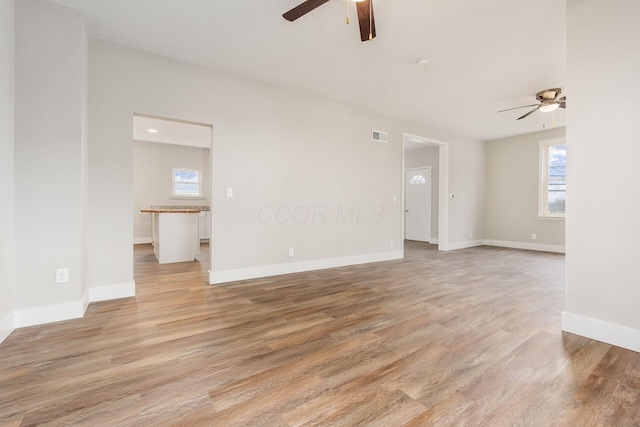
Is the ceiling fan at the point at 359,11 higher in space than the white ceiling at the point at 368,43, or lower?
lower

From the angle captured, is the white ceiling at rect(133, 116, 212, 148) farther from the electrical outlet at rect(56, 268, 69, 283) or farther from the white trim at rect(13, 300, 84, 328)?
the white trim at rect(13, 300, 84, 328)

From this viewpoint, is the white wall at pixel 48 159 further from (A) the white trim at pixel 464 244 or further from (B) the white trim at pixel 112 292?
(A) the white trim at pixel 464 244

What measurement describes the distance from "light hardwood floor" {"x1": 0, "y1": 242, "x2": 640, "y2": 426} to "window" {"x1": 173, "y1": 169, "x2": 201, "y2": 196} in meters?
5.19

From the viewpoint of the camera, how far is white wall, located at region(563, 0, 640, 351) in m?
1.86

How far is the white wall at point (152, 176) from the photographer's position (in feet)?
22.9

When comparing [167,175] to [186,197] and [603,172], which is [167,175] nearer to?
[186,197]

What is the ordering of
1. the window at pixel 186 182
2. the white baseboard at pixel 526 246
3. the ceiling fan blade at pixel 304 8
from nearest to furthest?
the ceiling fan blade at pixel 304 8 → the white baseboard at pixel 526 246 → the window at pixel 186 182

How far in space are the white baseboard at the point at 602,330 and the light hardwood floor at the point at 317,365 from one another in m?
0.08

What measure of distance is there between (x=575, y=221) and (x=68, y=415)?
11.0 ft

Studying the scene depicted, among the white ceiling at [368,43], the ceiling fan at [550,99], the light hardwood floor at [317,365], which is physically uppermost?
the white ceiling at [368,43]

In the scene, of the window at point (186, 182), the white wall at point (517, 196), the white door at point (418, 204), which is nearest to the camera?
the white wall at point (517, 196)

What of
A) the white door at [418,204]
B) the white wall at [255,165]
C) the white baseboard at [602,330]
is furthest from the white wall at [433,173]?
the white baseboard at [602,330]

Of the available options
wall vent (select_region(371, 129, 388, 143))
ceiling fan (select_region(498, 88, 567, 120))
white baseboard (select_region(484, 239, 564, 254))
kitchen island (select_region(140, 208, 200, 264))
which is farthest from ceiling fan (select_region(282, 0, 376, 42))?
white baseboard (select_region(484, 239, 564, 254))

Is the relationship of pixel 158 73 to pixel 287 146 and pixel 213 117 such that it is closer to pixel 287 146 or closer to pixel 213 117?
pixel 213 117
